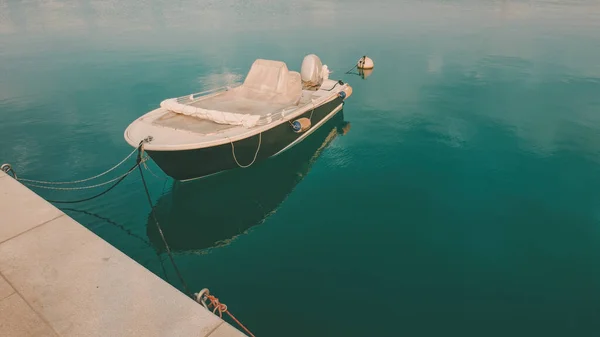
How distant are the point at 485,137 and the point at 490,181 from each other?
522 centimetres

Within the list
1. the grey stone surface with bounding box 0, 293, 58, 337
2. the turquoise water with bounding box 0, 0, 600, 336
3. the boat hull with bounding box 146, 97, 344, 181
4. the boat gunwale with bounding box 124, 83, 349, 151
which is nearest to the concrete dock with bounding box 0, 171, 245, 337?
the grey stone surface with bounding box 0, 293, 58, 337

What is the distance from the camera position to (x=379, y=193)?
14703mm

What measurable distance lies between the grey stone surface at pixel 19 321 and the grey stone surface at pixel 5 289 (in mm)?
124

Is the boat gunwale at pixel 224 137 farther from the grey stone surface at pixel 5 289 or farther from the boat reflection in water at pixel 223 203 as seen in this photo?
the grey stone surface at pixel 5 289

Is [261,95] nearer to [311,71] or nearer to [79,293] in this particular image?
[311,71]

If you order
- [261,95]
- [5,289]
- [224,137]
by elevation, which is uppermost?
[261,95]

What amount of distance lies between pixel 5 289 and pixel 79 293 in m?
1.48

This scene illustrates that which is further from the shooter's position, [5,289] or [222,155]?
[222,155]

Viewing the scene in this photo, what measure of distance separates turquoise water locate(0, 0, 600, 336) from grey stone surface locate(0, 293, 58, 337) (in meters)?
4.23

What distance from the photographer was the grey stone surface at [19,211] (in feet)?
27.4

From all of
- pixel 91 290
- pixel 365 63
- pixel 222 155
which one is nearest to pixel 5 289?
pixel 91 290

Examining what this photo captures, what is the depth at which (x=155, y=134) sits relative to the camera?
13750mm

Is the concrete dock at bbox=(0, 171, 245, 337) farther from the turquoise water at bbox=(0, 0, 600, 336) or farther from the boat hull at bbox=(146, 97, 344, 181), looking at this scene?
the boat hull at bbox=(146, 97, 344, 181)

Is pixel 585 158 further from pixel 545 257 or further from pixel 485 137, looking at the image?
pixel 545 257
